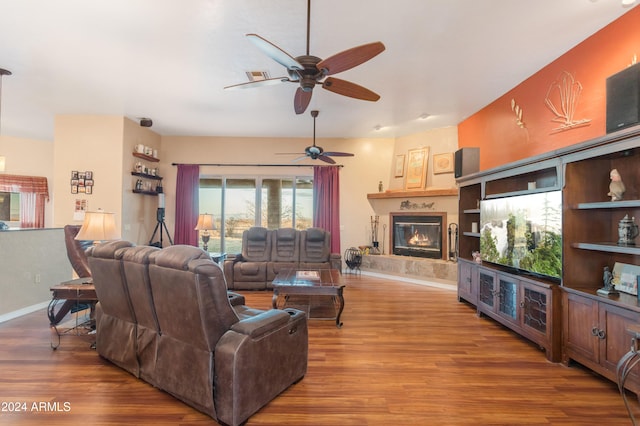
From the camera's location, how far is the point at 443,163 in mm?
5801

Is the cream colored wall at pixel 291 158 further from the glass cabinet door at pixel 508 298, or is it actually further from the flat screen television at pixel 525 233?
the glass cabinet door at pixel 508 298

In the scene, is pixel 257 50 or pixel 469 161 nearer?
pixel 257 50

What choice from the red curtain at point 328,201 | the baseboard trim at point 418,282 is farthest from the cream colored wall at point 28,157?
the baseboard trim at point 418,282

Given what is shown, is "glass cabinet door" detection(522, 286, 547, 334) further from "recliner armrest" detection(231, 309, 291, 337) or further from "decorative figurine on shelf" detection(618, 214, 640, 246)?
"recliner armrest" detection(231, 309, 291, 337)

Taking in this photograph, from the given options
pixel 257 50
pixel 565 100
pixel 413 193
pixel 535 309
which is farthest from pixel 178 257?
pixel 413 193

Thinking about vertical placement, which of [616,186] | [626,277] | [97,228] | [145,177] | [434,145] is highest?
[434,145]

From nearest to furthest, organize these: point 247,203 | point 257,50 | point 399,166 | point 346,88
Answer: point 346,88, point 257,50, point 399,166, point 247,203

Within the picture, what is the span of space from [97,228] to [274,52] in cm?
254

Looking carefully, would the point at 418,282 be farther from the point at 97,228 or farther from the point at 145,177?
the point at 145,177

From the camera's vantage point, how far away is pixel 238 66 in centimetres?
349

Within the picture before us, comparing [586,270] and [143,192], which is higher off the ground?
[143,192]

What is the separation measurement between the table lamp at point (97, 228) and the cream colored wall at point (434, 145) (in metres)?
5.35

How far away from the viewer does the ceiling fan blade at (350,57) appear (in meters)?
1.97

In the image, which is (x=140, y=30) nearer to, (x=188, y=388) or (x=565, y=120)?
(x=188, y=388)
